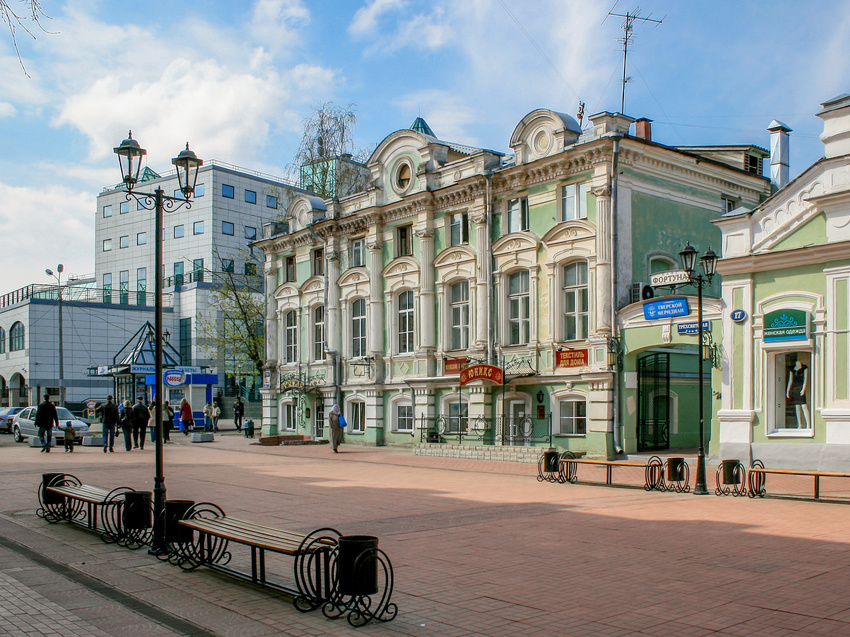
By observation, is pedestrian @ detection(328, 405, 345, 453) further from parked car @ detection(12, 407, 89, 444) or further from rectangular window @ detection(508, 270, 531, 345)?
parked car @ detection(12, 407, 89, 444)

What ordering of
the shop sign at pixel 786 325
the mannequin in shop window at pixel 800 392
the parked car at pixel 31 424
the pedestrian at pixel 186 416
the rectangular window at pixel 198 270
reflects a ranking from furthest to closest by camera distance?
the rectangular window at pixel 198 270
the pedestrian at pixel 186 416
the parked car at pixel 31 424
the mannequin in shop window at pixel 800 392
the shop sign at pixel 786 325

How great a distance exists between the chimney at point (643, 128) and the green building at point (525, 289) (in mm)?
44

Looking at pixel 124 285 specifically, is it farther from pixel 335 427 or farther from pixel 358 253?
pixel 335 427

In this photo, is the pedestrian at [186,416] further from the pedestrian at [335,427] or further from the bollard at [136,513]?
the bollard at [136,513]

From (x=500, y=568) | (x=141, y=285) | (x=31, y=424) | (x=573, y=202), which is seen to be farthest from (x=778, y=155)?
(x=141, y=285)

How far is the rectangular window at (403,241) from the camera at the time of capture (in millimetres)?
30812

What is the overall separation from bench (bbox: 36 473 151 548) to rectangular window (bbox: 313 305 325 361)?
21963mm

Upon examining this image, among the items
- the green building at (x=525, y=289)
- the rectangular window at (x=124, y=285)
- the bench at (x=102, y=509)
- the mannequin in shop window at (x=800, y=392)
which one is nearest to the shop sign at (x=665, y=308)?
the green building at (x=525, y=289)

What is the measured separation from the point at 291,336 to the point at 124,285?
43863 mm

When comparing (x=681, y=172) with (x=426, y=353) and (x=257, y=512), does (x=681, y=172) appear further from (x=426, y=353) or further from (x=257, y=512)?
(x=257, y=512)

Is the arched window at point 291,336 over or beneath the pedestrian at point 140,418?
over

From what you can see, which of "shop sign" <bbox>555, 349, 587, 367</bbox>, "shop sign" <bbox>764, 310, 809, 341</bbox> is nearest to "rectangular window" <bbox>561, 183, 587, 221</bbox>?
"shop sign" <bbox>555, 349, 587, 367</bbox>

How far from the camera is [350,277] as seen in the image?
32.9 metres

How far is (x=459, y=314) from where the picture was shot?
28781 mm
